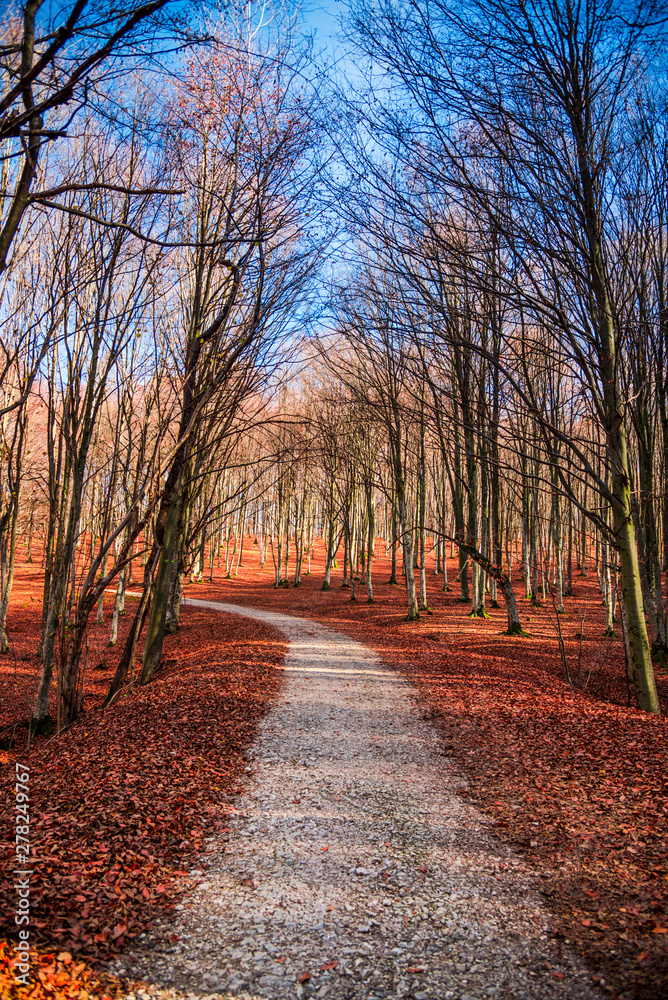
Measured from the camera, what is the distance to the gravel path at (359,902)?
2.82m

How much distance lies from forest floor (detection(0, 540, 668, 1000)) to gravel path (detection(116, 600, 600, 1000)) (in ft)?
0.61

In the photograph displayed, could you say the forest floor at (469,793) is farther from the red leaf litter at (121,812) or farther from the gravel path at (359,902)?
the gravel path at (359,902)

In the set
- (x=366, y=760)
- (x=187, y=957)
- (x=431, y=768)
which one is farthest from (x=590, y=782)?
(x=187, y=957)

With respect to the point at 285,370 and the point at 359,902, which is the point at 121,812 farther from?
the point at 285,370

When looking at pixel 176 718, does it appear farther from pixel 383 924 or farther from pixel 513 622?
pixel 513 622

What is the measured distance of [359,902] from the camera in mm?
3447

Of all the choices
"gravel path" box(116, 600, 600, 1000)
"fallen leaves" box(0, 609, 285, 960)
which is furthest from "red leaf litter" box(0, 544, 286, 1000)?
"gravel path" box(116, 600, 600, 1000)

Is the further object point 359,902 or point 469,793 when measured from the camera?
point 469,793

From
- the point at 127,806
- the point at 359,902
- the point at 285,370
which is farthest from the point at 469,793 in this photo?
the point at 285,370

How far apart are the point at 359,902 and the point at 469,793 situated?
6.11ft

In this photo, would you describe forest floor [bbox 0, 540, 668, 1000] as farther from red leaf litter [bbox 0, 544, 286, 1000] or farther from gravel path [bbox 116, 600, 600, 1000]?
gravel path [bbox 116, 600, 600, 1000]

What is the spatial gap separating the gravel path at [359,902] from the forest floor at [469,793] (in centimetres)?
18

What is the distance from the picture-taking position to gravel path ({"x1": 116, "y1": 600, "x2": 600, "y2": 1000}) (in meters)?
2.82

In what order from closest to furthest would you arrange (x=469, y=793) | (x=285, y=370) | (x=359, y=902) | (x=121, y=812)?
1. (x=359, y=902)
2. (x=121, y=812)
3. (x=469, y=793)
4. (x=285, y=370)
